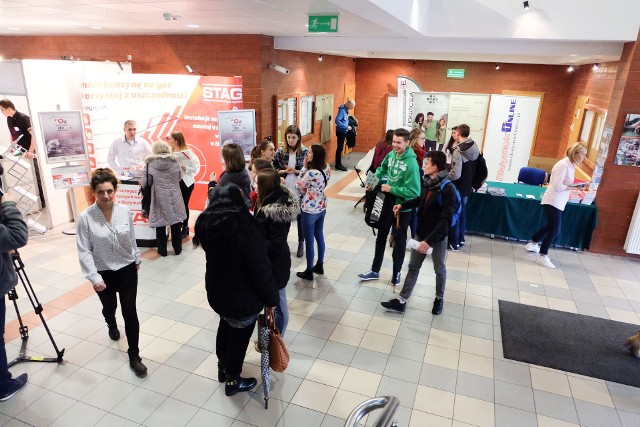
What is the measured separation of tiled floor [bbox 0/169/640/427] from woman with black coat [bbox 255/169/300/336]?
884mm

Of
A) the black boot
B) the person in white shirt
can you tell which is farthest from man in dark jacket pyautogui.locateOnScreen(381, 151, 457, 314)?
the person in white shirt

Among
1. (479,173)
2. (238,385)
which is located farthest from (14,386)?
(479,173)

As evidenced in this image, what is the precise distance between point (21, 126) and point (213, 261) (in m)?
5.23

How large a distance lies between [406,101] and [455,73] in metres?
3.66

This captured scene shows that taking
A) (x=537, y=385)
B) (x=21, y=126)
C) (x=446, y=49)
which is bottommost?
(x=537, y=385)

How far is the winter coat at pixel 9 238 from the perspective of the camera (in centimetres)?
254

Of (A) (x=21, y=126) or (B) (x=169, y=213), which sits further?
(A) (x=21, y=126)

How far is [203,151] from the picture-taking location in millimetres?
6379

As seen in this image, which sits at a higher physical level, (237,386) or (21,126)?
(21,126)

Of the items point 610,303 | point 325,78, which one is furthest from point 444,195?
point 325,78

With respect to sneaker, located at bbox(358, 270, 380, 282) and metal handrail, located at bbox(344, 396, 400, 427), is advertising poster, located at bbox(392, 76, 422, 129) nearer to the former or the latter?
Result: sneaker, located at bbox(358, 270, 380, 282)

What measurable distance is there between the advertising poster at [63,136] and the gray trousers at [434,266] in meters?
4.73

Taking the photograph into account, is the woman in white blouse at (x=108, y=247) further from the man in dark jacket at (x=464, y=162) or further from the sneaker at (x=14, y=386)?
the man in dark jacket at (x=464, y=162)

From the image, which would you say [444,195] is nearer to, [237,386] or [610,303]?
[237,386]
